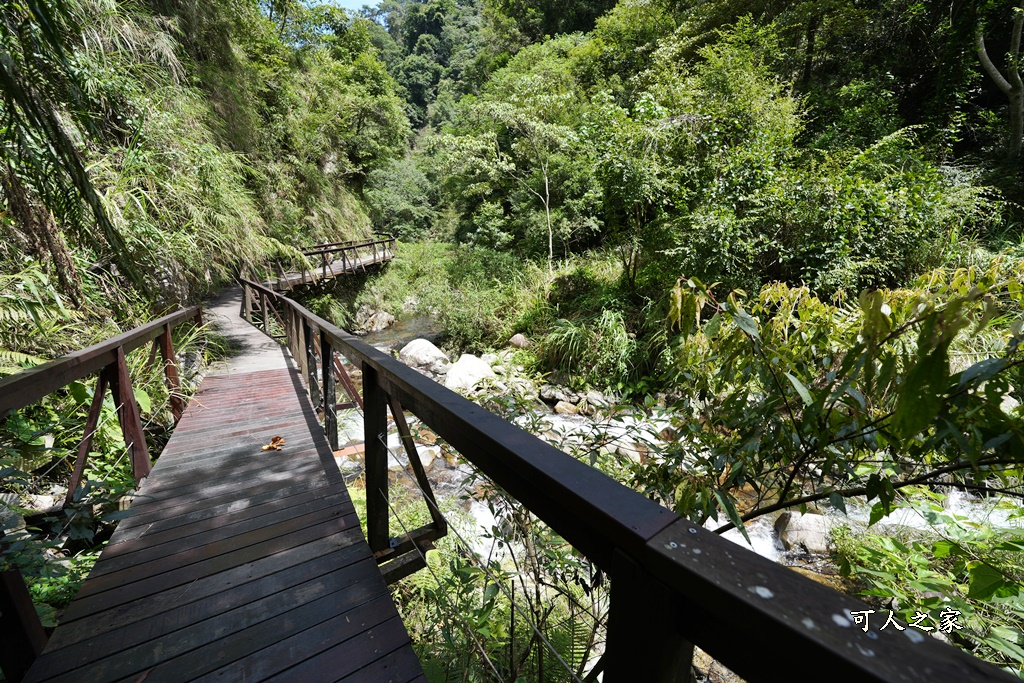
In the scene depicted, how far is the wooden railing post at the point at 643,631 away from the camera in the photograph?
0.49 metres

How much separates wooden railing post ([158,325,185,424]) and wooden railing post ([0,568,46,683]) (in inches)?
105

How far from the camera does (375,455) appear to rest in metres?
1.69

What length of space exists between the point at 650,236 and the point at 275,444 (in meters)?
6.60

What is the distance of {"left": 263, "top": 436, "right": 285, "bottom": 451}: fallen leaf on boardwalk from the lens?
2789 millimetres

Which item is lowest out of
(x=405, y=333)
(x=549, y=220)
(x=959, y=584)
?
(x=405, y=333)

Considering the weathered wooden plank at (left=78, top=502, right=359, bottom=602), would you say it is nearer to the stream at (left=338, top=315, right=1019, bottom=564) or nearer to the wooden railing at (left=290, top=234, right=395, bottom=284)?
the stream at (left=338, top=315, right=1019, bottom=564)

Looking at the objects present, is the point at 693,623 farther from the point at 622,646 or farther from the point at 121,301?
the point at 121,301

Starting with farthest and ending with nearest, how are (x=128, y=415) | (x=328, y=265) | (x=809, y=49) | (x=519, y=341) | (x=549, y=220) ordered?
(x=328, y=265) < (x=549, y=220) < (x=809, y=49) < (x=519, y=341) < (x=128, y=415)

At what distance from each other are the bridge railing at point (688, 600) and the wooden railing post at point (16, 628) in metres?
1.49

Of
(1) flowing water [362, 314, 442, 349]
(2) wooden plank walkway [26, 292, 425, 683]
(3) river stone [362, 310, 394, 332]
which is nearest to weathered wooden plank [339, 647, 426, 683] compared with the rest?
(2) wooden plank walkway [26, 292, 425, 683]

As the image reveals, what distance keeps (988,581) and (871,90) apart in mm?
11322

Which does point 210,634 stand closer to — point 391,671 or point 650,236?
point 391,671

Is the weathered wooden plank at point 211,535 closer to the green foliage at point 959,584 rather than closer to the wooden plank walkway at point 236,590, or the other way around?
the wooden plank walkway at point 236,590

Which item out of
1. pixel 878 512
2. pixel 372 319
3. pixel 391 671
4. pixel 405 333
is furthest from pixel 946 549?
pixel 372 319
